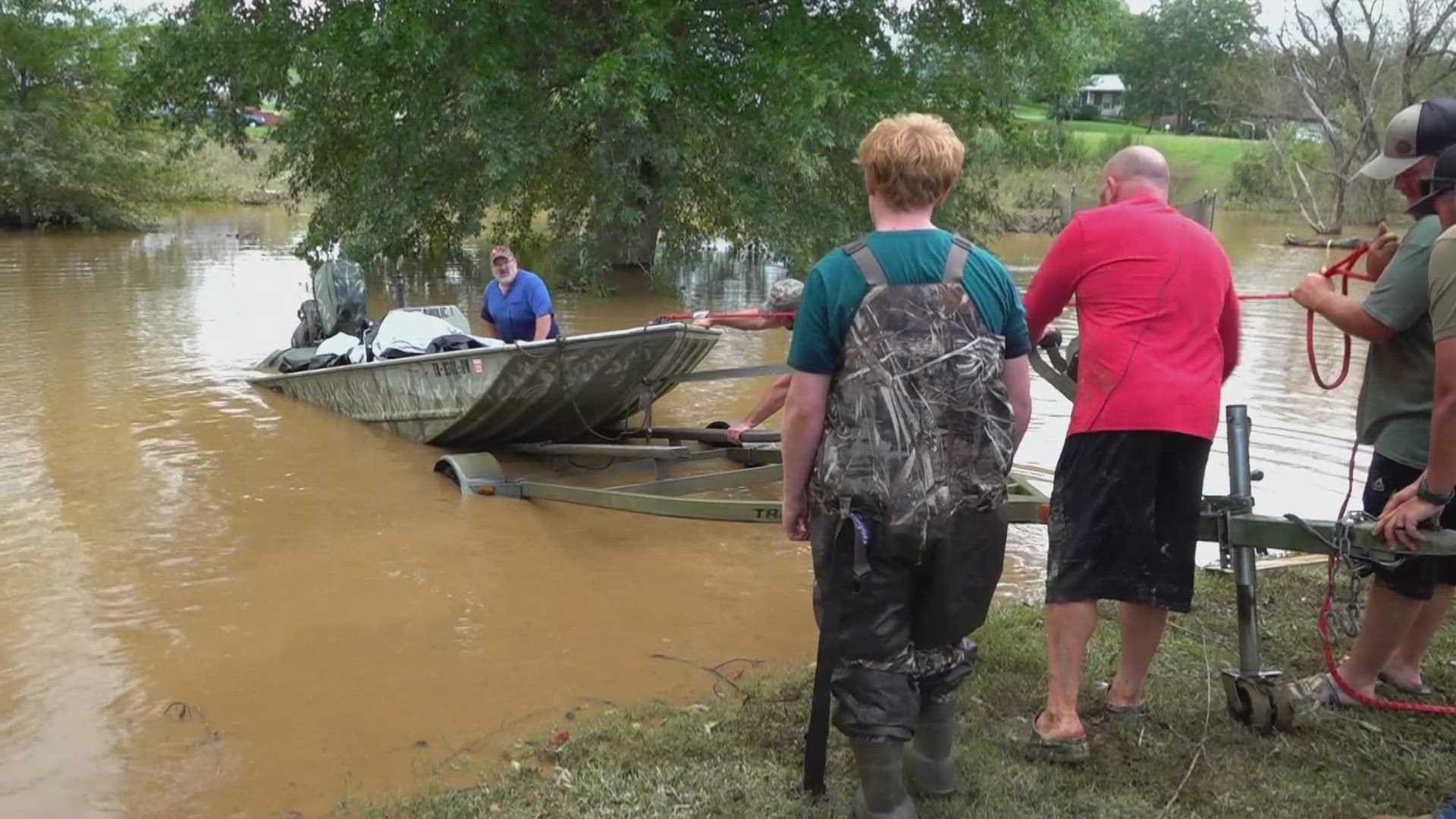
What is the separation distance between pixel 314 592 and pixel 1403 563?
464cm

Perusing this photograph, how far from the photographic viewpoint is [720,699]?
4.23 meters

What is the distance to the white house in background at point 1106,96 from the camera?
9638 centimetres

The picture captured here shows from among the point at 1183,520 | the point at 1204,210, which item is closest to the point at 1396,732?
the point at 1183,520

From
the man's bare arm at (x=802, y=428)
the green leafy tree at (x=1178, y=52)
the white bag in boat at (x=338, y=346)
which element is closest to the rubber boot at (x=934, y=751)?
the man's bare arm at (x=802, y=428)

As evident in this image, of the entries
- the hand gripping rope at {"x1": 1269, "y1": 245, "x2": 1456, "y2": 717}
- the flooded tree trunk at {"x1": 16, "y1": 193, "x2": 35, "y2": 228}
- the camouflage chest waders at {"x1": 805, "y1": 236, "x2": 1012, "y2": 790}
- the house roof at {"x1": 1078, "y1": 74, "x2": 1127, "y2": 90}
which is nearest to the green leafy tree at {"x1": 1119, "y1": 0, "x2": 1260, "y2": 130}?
the house roof at {"x1": 1078, "y1": 74, "x2": 1127, "y2": 90}

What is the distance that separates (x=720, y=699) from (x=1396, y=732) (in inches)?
86.6

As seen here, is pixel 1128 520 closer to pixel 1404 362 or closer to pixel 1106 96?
pixel 1404 362

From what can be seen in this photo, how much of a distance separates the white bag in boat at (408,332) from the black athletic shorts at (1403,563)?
592cm

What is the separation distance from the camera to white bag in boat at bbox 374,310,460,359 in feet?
26.2

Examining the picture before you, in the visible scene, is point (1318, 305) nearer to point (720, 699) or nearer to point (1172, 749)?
point (1172, 749)

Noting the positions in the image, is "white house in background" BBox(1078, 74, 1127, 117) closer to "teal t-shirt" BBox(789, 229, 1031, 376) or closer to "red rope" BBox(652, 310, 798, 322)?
"red rope" BBox(652, 310, 798, 322)

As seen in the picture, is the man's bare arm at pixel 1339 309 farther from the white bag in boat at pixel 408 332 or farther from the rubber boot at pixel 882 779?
the white bag in boat at pixel 408 332

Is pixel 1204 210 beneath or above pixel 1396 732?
above

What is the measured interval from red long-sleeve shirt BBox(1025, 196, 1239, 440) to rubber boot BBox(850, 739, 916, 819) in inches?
42.1
